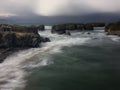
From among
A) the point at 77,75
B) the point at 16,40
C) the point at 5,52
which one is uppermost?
the point at 16,40

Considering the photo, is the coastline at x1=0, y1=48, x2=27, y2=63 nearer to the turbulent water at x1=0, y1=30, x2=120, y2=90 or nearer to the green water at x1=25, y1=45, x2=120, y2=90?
the turbulent water at x1=0, y1=30, x2=120, y2=90

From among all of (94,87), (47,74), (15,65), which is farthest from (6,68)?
(94,87)

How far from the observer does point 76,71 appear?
46.9m

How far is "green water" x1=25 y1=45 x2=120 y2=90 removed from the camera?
36844mm

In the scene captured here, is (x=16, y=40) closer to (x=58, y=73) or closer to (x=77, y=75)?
(x=58, y=73)

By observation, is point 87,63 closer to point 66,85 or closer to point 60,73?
point 60,73

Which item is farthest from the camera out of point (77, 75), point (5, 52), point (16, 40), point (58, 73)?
point (16, 40)

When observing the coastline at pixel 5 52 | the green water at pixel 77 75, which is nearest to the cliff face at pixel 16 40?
the coastline at pixel 5 52

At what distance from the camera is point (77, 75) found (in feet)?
143

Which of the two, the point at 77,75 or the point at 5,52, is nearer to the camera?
the point at 77,75

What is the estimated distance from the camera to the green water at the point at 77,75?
36844 mm

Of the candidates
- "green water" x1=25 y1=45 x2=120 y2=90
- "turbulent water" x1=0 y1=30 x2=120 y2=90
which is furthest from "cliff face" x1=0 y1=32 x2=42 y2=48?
"green water" x1=25 y1=45 x2=120 y2=90

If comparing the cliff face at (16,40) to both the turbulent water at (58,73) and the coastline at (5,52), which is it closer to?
the coastline at (5,52)

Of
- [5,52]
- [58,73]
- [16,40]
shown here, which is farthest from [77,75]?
[16,40]
